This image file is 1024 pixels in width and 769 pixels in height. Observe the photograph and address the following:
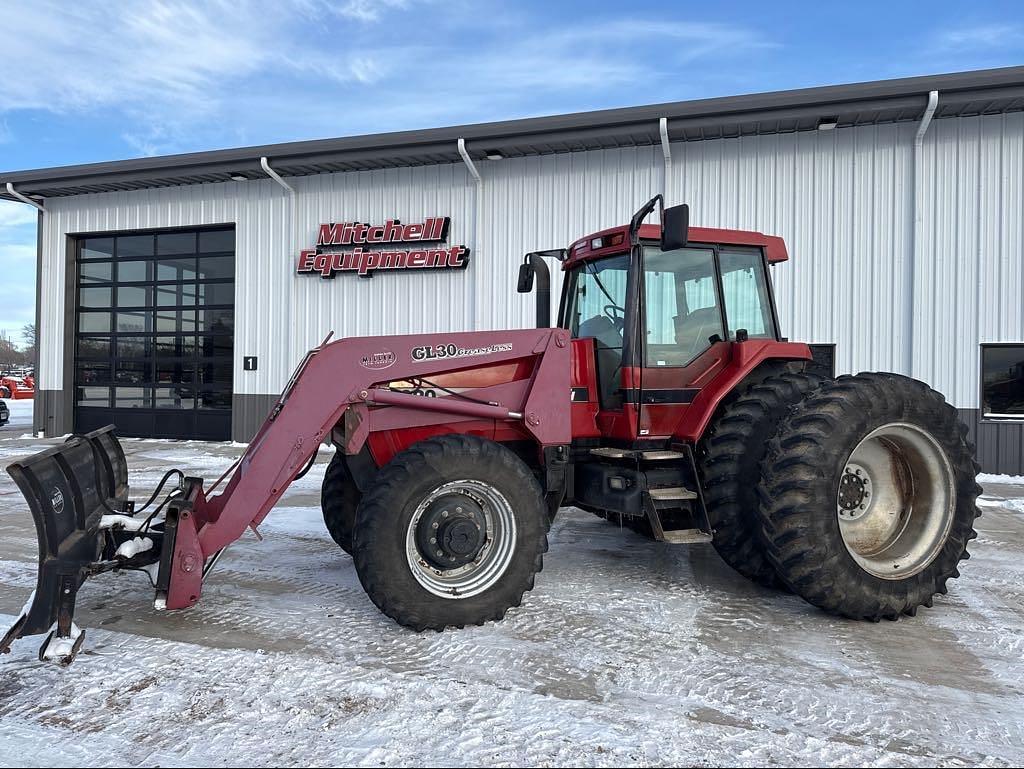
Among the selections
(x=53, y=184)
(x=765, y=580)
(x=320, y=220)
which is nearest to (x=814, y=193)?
(x=765, y=580)

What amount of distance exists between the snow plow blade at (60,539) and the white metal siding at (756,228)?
837cm

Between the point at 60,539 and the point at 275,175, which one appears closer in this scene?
the point at 60,539

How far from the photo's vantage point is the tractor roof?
4469 mm

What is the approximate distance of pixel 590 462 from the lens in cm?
461

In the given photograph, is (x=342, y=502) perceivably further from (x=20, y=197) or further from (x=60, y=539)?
(x=20, y=197)

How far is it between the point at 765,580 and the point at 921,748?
175cm

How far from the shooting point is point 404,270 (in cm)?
1231

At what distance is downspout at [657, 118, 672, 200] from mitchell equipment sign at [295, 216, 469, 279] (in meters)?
3.63

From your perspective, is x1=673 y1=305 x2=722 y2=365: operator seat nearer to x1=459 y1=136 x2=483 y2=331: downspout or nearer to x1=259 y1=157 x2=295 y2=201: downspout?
x1=459 y1=136 x2=483 y2=331: downspout

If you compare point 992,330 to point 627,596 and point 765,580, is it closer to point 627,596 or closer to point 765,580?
point 765,580

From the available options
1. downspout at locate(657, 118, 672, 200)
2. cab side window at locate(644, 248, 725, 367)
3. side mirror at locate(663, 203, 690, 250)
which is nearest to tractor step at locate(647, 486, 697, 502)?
cab side window at locate(644, 248, 725, 367)

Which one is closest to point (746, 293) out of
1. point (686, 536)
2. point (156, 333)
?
point (686, 536)

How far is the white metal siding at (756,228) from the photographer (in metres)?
9.82

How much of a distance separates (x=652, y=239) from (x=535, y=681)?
2.87 meters
